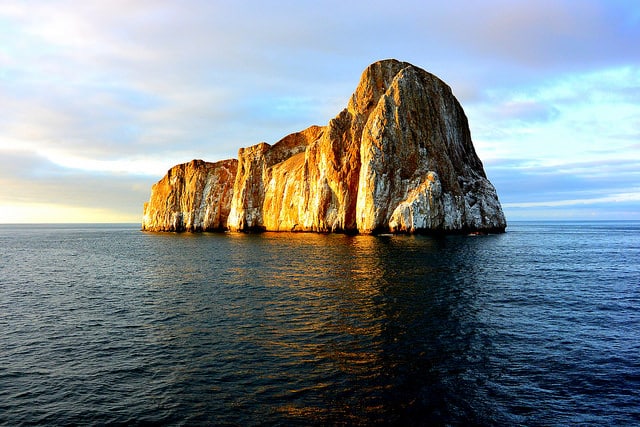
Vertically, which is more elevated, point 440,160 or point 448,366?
point 440,160

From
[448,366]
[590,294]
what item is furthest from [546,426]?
[590,294]

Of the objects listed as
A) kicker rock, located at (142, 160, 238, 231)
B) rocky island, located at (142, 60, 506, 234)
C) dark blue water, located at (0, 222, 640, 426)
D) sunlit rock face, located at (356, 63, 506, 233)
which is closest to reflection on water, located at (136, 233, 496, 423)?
dark blue water, located at (0, 222, 640, 426)

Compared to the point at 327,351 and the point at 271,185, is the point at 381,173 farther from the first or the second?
the point at 327,351

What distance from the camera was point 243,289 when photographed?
3622 cm

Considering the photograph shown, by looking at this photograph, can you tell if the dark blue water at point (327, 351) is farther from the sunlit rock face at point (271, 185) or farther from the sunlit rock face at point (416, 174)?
the sunlit rock face at point (271, 185)

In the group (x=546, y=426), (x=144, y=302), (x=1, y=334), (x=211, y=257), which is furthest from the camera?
(x=211, y=257)

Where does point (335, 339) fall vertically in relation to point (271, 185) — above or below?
below

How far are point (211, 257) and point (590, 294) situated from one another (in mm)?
50638

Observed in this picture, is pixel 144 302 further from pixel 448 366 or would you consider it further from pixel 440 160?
pixel 440 160

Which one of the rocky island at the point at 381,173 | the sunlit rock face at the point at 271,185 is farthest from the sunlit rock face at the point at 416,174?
the sunlit rock face at the point at 271,185

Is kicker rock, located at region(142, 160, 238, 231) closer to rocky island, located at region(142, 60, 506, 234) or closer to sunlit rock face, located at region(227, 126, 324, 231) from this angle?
sunlit rock face, located at region(227, 126, 324, 231)

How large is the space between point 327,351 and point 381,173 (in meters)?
84.1

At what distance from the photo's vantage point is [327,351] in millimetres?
19609

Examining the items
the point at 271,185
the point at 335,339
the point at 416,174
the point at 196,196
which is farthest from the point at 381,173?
the point at 196,196
